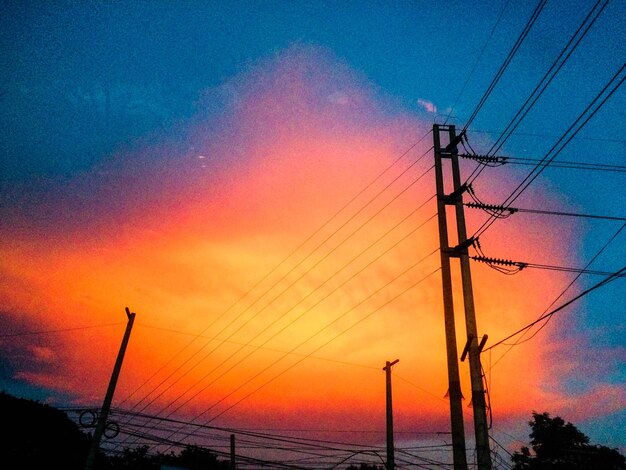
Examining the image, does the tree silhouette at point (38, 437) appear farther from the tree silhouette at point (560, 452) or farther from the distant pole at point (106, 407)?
the tree silhouette at point (560, 452)

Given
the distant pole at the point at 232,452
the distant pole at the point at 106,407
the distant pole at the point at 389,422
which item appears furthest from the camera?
the distant pole at the point at 232,452

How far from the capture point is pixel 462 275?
13836 millimetres

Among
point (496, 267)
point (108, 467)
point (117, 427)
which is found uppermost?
point (496, 267)

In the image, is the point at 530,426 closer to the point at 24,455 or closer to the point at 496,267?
the point at 496,267

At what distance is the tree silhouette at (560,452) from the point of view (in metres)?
44.5

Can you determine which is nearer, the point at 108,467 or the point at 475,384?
the point at 475,384

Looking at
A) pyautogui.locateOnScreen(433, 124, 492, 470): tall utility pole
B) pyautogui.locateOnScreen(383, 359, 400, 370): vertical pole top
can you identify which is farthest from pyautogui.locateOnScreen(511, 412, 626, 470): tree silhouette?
pyautogui.locateOnScreen(433, 124, 492, 470): tall utility pole

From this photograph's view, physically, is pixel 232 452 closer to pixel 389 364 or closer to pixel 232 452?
pixel 232 452

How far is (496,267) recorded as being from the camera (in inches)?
559

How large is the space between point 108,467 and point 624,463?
173 feet

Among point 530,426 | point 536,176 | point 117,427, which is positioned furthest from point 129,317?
point 530,426

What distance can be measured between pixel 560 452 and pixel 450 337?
46.9 meters

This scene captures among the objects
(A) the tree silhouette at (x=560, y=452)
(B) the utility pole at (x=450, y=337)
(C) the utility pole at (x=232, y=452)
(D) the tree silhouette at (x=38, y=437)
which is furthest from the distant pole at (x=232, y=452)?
(A) the tree silhouette at (x=560, y=452)

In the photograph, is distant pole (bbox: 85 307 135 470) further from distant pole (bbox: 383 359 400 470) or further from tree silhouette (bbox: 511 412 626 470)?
tree silhouette (bbox: 511 412 626 470)
